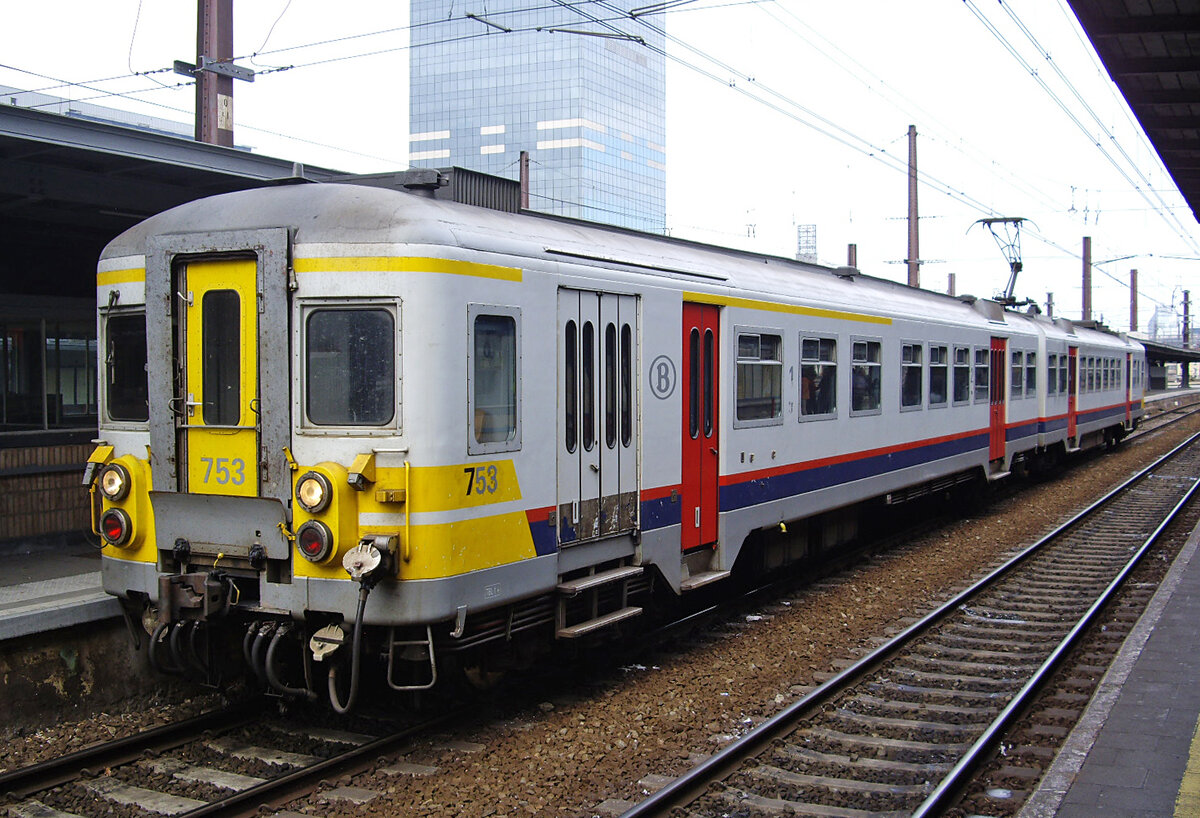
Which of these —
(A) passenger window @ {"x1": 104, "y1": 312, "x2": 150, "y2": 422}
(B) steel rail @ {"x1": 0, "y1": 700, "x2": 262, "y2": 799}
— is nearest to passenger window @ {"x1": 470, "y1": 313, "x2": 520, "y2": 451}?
(A) passenger window @ {"x1": 104, "y1": 312, "x2": 150, "y2": 422}

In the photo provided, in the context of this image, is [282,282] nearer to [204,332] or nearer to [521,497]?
[204,332]

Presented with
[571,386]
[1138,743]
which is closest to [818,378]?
[571,386]

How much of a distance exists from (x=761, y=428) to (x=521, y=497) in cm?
385

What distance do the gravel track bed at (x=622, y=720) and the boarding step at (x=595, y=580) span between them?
0.82 m

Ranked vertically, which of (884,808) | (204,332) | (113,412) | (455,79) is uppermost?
(455,79)

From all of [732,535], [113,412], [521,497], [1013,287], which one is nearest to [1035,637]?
[732,535]

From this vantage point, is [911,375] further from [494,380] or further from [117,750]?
[117,750]

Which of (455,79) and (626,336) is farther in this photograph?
(455,79)

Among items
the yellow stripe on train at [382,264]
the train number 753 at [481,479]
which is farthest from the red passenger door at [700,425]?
the yellow stripe on train at [382,264]

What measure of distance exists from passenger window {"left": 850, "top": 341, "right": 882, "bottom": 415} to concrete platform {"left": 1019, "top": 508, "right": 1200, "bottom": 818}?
4.23 m

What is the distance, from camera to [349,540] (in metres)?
6.25

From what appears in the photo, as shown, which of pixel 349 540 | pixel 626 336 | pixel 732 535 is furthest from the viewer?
pixel 732 535

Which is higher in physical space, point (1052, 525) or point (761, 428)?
point (761, 428)

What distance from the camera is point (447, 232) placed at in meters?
6.49
